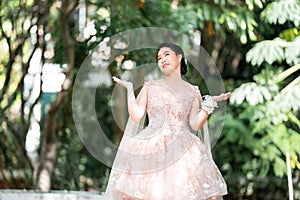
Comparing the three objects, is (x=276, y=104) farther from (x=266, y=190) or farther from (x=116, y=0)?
(x=266, y=190)

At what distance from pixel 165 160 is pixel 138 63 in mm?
1702

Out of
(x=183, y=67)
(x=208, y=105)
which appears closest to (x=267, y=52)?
(x=183, y=67)

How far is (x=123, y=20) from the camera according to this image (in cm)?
394

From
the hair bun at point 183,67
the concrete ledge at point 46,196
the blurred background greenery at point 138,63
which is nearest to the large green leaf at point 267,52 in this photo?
the blurred background greenery at point 138,63

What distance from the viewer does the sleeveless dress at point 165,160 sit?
227 cm

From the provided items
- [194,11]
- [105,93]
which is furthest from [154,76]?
[105,93]

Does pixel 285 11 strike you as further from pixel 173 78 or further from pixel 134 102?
pixel 134 102

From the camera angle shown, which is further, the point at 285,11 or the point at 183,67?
the point at 285,11

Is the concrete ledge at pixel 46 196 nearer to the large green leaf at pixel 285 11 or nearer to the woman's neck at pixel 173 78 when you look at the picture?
the woman's neck at pixel 173 78

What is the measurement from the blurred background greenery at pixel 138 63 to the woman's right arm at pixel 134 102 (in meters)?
1.35

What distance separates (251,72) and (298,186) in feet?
3.06

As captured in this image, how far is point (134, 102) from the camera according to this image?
2.33 meters

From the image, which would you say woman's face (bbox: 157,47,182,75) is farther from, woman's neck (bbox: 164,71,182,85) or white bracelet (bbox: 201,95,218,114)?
white bracelet (bbox: 201,95,218,114)

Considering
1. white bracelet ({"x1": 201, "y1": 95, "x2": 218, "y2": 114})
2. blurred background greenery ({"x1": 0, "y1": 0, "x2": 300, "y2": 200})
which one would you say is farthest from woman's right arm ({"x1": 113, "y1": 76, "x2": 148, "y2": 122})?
blurred background greenery ({"x1": 0, "y1": 0, "x2": 300, "y2": 200})
